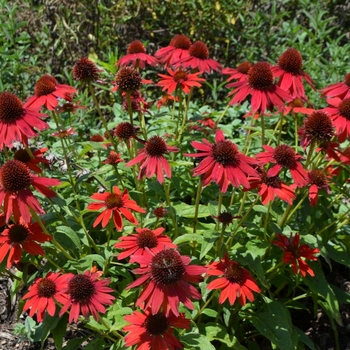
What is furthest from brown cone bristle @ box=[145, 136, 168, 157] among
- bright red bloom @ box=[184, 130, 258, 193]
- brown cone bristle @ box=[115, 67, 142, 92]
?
brown cone bristle @ box=[115, 67, 142, 92]

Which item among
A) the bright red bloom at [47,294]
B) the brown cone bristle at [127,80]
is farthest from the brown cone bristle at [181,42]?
the bright red bloom at [47,294]

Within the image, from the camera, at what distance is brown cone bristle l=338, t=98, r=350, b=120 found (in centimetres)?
192

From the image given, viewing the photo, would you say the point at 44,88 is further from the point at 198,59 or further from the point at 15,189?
the point at 198,59

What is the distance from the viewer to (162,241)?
1.83 metres

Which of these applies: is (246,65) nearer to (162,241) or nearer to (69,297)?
(162,241)

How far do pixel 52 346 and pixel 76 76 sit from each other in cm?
129

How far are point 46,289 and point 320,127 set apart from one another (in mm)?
1143

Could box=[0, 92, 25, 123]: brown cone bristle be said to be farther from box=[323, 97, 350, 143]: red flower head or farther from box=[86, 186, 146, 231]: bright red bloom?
box=[323, 97, 350, 143]: red flower head

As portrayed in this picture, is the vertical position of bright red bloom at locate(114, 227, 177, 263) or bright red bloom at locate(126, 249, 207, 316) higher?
bright red bloom at locate(126, 249, 207, 316)

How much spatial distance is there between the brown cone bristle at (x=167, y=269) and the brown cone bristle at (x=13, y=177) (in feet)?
1.63

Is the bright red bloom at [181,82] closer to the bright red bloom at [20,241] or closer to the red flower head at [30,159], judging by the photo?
the red flower head at [30,159]

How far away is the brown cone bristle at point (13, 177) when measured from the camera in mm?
1608

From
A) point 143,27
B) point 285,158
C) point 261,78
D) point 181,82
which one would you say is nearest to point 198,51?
point 181,82

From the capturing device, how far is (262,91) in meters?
1.90
